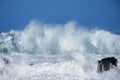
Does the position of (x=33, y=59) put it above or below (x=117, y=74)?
above

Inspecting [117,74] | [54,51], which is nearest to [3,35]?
[54,51]

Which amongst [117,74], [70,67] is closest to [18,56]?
[70,67]

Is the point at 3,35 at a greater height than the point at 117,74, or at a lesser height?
greater

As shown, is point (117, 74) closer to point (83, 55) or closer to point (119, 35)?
point (83, 55)

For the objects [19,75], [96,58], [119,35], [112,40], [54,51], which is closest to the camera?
[19,75]

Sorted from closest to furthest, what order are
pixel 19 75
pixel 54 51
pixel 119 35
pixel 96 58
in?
1. pixel 19 75
2. pixel 96 58
3. pixel 54 51
4. pixel 119 35

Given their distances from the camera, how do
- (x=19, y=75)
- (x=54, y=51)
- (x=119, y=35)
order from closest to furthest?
1. (x=19, y=75)
2. (x=54, y=51)
3. (x=119, y=35)

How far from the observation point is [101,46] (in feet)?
97.7

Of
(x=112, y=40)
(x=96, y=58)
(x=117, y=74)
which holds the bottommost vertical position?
(x=117, y=74)

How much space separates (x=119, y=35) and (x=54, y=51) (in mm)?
9635

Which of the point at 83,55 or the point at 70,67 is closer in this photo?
the point at 70,67

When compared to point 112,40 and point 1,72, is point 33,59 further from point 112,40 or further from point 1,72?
point 112,40

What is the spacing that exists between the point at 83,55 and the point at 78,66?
7.26ft

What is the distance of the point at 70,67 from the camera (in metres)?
22.2
